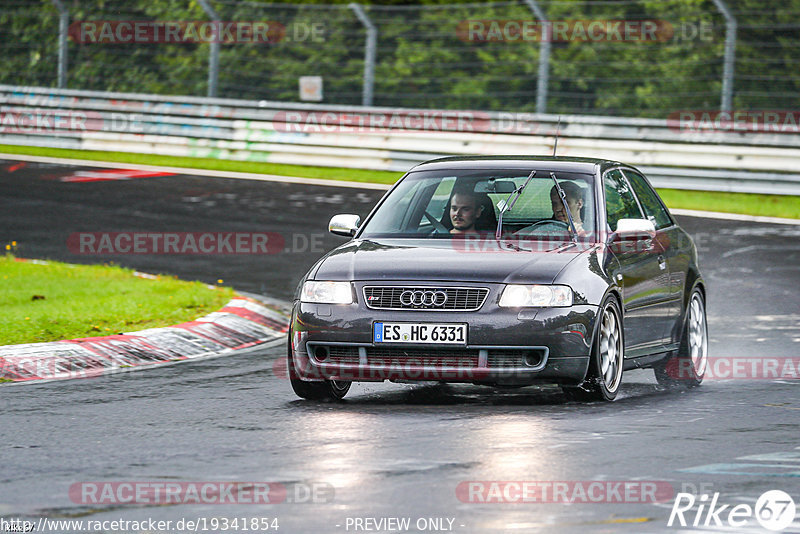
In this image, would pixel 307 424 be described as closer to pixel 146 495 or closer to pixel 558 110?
pixel 146 495

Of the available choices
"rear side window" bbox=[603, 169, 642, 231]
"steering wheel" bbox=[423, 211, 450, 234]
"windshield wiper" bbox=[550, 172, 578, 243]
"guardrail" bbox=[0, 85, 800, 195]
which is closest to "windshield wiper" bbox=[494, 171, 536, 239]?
"windshield wiper" bbox=[550, 172, 578, 243]

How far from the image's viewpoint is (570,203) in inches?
387

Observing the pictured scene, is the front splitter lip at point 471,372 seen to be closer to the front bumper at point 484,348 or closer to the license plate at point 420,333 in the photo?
the front bumper at point 484,348

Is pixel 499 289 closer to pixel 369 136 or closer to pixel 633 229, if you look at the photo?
pixel 633 229

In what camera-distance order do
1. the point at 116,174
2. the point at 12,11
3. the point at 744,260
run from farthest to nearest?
the point at 12,11, the point at 116,174, the point at 744,260

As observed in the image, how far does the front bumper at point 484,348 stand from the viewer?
28.0 ft

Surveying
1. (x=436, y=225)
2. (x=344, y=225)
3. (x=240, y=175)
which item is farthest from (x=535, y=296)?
(x=240, y=175)

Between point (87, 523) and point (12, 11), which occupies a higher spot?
point (12, 11)

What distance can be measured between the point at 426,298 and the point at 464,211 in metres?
1.40

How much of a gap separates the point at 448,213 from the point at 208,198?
463 inches

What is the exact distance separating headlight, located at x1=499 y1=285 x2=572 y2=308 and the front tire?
0.97 feet

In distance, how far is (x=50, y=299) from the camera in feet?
43.7

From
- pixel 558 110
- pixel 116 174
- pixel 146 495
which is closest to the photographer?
pixel 146 495

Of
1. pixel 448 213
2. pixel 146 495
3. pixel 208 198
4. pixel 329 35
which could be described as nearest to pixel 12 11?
pixel 329 35
